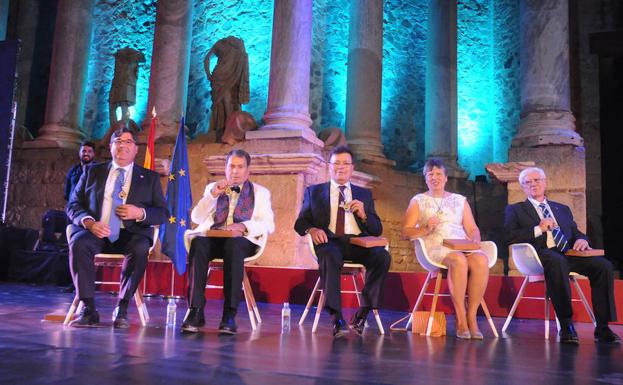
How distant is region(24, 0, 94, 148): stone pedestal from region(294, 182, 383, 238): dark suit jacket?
20.1ft

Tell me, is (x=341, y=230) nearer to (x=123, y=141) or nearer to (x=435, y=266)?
(x=435, y=266)

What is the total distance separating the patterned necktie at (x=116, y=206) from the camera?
3.87 meters

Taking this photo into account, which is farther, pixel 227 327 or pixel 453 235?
pixel 453 235

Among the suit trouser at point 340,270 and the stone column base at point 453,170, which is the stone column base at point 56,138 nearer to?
the stone column base at point 453,170

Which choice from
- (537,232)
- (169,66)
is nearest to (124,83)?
(169,66)

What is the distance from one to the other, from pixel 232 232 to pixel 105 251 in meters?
0.86

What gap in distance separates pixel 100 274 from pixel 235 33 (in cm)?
507

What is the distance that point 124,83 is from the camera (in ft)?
33.0

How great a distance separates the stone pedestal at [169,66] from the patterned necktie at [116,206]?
448 centimetres

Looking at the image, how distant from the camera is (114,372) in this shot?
217 cm

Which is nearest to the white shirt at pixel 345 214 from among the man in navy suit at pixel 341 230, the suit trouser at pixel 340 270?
Answer: the man in navy suit at pixel 341 230

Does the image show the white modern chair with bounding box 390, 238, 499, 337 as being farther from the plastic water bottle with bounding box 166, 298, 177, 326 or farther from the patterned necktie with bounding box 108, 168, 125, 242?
the patterned necktie with bounding box 108, 168, 125, 242

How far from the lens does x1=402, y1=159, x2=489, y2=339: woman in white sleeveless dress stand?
13.1ft

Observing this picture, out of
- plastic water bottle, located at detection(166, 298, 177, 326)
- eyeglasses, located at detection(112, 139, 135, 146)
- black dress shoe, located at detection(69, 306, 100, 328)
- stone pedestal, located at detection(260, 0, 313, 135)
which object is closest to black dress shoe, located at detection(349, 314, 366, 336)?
plastic water bottle, located at detection(166, 298, 177, 326)
